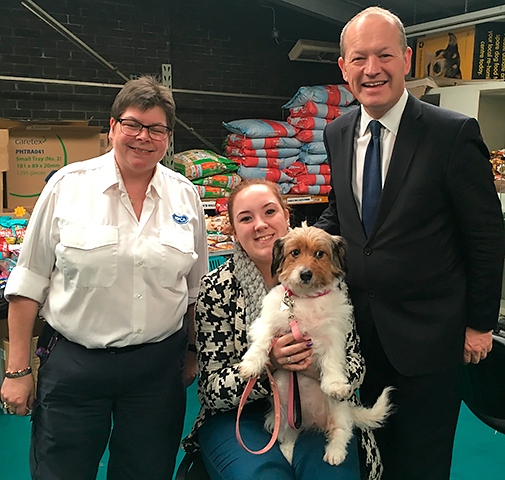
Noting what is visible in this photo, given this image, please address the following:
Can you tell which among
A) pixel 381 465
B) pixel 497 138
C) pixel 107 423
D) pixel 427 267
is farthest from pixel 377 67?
pixel 497 138

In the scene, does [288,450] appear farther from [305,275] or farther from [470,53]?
[470,53]

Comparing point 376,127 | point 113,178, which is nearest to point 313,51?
point 376,127

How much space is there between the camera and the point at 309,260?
1.65m

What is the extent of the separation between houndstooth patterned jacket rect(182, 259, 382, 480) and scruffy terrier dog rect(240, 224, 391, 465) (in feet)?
0.23

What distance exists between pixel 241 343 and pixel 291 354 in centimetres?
21

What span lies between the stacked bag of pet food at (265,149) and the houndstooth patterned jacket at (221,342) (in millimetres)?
2859

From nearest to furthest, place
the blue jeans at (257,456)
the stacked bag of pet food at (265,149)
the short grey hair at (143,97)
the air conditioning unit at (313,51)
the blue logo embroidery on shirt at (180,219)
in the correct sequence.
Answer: the blue jeans at (257,456) < the short grey hair at (143,97) < the blue logo embroidery on shirt at (180,219) < the stacked bag of pet food at (265,149) < the air conditioning unit at (313,51)

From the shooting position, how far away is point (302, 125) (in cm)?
473

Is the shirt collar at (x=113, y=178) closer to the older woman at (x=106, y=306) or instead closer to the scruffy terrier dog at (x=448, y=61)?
the older woman at (x=106, y=306)

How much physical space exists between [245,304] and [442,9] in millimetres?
3901

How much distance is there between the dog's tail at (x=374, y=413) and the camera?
1.72m

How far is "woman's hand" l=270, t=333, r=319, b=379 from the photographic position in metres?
1.68

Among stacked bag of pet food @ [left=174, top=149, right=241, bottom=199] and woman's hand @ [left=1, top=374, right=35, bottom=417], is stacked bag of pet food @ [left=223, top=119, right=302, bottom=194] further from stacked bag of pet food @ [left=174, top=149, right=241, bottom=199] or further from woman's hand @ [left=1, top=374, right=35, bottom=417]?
woman's hand @ [left=1, top=374, right=35, bottom=417]

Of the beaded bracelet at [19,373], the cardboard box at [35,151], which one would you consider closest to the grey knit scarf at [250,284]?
the beaded bracelet at [19,373]
